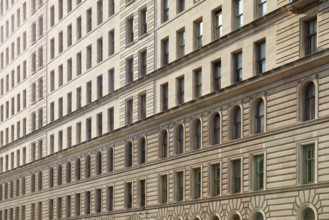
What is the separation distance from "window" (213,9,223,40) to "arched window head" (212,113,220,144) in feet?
17.5

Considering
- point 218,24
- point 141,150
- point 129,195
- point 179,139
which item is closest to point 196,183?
point 179,139

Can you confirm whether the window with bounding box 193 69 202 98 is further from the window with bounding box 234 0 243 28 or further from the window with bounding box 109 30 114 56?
the window with bounding box 109 30 114 56

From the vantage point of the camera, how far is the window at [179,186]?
56.7 metres

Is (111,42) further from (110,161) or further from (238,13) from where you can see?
(238,13)

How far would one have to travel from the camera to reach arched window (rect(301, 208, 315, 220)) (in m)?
42.8

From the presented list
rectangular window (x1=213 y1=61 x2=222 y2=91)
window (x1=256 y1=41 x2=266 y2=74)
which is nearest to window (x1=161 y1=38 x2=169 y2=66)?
rectangular window (x1=213 y1=61 x2=222 y2=91)

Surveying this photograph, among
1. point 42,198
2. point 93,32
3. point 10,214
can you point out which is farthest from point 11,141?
point 93,32

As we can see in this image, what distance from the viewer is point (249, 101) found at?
48.5 metres

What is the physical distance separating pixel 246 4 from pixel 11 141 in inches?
2173

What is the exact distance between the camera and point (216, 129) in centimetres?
5253

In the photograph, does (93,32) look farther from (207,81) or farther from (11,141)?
(11,141)

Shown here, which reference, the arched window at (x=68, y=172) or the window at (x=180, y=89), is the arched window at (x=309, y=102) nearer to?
the window at (x=180, y=89)

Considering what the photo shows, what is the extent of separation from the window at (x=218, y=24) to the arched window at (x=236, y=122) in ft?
18.8

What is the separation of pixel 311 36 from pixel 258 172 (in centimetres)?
883
